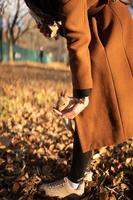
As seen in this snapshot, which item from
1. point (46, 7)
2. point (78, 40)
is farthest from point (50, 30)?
point (78, 40)

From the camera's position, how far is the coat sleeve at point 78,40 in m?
2.97

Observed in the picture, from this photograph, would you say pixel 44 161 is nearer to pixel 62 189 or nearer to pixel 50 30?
pixel 62 189

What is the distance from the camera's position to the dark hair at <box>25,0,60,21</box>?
3.06 m

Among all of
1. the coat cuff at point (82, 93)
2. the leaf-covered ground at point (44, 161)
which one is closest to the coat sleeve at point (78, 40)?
the coat cuff at point (82, 93)

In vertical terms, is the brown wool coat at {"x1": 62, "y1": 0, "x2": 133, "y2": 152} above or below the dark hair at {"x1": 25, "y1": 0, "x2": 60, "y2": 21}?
below

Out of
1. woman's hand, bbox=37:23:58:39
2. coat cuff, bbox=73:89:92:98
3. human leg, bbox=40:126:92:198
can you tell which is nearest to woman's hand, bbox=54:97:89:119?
coat cuff, bbox=73:89:92:98

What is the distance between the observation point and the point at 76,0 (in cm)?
298

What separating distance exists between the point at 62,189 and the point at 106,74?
1030mm

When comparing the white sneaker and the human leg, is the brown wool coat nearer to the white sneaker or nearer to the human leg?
the human leg

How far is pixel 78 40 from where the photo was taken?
3.01 meters

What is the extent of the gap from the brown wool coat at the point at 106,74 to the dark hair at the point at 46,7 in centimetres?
21

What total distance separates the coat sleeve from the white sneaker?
83cm

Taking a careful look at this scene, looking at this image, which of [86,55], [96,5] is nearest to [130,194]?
[86,55]

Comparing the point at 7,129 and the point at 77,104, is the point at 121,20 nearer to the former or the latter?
the point at 77,104
